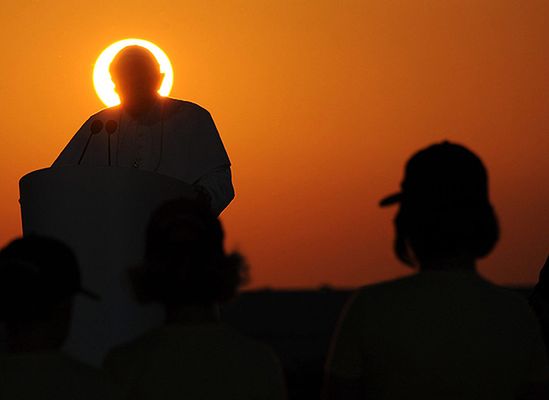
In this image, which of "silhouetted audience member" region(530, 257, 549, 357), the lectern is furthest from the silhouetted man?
"silhouetted audience member" region(530, 257, 549, 357)

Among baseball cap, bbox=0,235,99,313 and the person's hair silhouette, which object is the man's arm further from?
baseball cap, bbox=0,235,99,313

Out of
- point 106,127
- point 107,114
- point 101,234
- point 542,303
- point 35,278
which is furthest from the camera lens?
point 107,114

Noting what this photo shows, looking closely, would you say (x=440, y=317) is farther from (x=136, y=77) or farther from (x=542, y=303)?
(x=136, y=77)

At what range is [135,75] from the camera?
20.4ft

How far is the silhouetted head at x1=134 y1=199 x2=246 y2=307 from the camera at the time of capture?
9.77 ft

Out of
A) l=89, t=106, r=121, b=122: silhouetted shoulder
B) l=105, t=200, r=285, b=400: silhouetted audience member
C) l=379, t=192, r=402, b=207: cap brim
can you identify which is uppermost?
l=379, t=192, r=402, b=207: cap brim

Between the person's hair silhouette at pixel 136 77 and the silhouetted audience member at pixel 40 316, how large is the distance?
3.34 metres

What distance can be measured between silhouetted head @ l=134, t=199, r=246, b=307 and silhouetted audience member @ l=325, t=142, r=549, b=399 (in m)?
0.32

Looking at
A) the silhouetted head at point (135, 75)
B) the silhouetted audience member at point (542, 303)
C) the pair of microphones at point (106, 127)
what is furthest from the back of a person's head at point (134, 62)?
the silhouetted audience member at point (542, 303)

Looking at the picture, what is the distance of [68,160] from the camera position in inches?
267

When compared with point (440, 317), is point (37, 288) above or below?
above

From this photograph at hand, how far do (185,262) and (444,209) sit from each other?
63 centimetres

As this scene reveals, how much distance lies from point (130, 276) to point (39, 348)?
11.6 inches

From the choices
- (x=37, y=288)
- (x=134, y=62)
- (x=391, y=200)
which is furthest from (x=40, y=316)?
(x=134, y=62)
